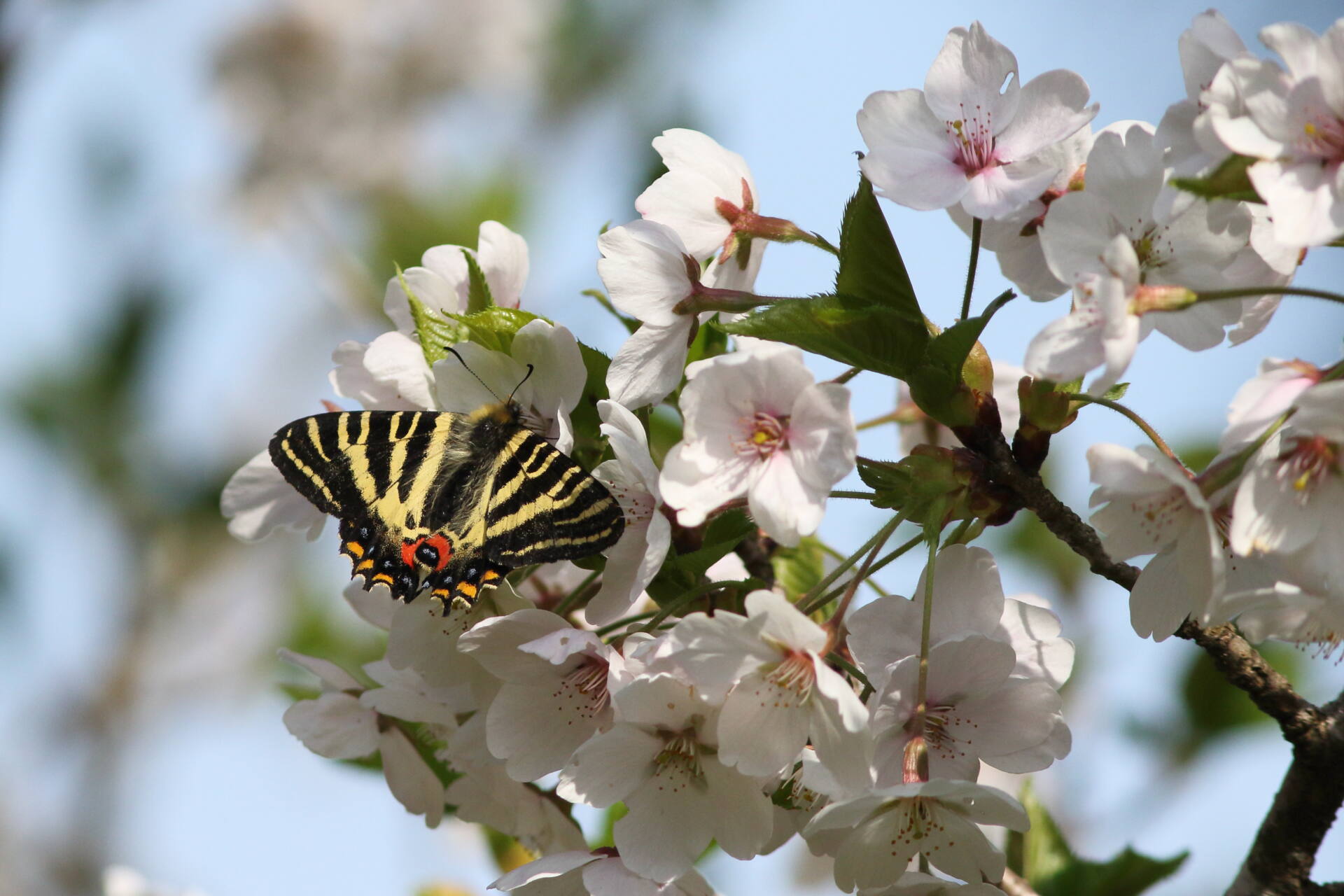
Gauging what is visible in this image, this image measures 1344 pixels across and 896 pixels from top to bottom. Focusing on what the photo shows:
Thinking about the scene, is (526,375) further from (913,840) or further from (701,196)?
(913,840)

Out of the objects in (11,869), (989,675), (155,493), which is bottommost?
(11,869)

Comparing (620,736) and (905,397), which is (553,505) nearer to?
(620,736)

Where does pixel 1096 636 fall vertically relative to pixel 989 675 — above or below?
below

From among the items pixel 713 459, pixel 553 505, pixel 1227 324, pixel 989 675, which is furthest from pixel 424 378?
pixel 1227 324

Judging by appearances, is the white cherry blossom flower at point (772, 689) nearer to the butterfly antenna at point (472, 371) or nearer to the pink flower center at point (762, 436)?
the pink flower center at point (762, 436)

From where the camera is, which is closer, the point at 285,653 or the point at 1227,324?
the point at 1227,324

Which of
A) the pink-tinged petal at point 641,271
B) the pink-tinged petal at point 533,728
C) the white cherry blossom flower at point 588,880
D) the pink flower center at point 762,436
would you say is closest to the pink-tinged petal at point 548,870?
the white cherry blossom flower at point 588,880
